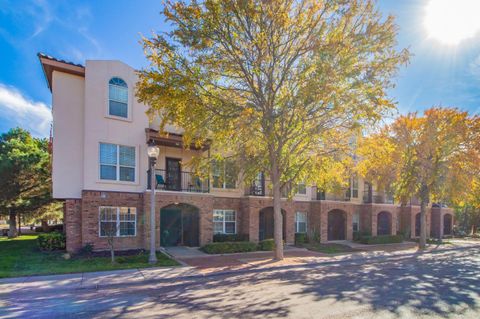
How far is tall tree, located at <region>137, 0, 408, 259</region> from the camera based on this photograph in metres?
11.3

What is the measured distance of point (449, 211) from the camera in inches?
1305

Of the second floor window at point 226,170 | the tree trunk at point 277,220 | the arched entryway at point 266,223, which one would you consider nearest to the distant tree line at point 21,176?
the second floor window at point 226,170

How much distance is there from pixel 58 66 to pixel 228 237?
12.9 m

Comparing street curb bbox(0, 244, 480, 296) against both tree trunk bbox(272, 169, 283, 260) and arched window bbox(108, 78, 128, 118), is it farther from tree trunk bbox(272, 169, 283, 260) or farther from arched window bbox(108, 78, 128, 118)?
arched window bbox(108, 78, 128, 118)

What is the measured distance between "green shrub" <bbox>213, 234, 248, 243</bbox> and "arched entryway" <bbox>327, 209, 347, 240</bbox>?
8.57m

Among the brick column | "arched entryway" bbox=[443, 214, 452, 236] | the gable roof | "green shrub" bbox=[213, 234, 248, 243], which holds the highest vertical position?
the gable roof

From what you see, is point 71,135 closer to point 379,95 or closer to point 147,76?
point 147,76

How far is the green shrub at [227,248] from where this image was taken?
15.4 metres

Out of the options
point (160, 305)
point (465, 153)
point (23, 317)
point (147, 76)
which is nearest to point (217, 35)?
point (147, 76)

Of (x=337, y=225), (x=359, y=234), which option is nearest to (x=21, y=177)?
(x=337, y=225)

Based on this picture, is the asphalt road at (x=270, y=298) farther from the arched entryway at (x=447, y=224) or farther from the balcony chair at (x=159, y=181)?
the arched entryway at (x=447, y=224)

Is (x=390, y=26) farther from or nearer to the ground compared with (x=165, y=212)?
farther from the ground

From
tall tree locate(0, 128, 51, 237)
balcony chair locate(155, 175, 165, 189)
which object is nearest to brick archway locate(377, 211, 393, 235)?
balcony chair locate(155, 175, 165, 189)

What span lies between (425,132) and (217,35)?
15103mm
